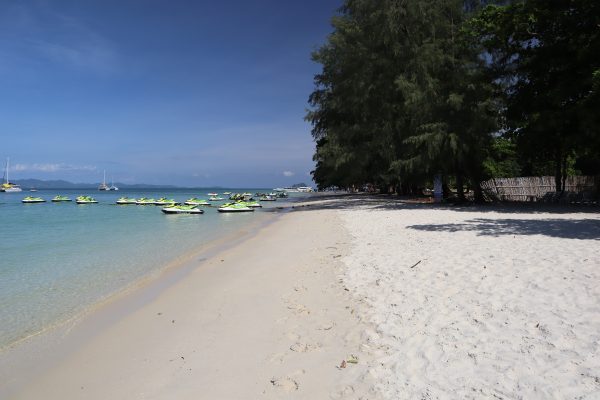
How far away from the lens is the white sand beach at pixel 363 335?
4.18 metres

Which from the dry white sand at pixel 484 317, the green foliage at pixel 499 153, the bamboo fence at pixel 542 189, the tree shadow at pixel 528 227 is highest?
the green foliage at pixel 499 153

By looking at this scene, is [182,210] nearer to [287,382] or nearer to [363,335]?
[363,335]

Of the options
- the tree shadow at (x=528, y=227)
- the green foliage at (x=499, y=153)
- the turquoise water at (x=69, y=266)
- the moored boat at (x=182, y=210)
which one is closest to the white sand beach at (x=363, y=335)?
the turquoise water at (x=69, y=266)

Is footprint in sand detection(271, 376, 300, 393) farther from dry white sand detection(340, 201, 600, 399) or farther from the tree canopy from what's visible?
the tree canopy

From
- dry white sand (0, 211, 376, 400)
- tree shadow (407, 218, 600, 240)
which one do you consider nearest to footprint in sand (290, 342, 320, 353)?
dry white sand (0, 211, 376, 400)

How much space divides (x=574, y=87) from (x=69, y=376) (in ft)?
72.7

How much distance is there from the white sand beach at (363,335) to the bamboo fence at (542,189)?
19.1m

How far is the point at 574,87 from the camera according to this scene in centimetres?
1859

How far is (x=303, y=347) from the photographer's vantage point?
530 cm

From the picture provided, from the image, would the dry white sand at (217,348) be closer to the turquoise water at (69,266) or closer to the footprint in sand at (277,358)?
the footprint in sand at (277,358)

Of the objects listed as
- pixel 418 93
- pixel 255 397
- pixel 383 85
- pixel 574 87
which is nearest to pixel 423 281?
pixel 255 397

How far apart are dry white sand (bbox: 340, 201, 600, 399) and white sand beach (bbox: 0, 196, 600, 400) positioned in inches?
0.8

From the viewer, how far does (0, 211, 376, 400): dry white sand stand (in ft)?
14.8

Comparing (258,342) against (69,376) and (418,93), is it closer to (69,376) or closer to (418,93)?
(69,376)
